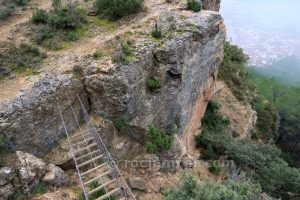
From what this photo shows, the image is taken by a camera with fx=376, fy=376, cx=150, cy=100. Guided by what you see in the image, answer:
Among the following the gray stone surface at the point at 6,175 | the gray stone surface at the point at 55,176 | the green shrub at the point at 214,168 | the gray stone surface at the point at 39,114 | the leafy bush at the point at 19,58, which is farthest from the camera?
the green shrub at the point at 214,168

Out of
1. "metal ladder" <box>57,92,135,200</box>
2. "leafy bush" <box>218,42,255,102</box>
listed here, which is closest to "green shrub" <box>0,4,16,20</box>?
"metal ladder" <box>57,92,135,200</box>

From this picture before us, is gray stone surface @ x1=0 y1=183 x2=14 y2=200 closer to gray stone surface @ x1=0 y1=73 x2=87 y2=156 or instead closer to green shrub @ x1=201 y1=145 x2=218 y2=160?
gray stone surface @ x1=0 y1=73 x2=87 y2=156

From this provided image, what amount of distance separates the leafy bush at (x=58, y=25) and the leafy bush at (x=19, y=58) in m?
0.90

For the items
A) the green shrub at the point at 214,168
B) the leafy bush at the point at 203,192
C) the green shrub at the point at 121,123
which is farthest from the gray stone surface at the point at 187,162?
the leafy bush at the point at 203,192

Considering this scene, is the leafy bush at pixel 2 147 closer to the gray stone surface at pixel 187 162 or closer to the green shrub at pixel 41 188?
the green shrub at pixel 41 188

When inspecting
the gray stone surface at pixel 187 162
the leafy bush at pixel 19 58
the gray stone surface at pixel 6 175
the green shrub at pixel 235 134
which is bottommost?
the green shrub at pixel 235 134

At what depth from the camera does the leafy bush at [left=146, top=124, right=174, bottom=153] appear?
56.6 feet

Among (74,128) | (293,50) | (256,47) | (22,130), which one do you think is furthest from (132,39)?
(293,50)

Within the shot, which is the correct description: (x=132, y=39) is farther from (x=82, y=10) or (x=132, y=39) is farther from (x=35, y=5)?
(x=35, y=5)

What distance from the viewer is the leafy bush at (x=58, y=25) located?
703 inches

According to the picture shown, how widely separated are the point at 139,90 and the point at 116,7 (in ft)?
17.5

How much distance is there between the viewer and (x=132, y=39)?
1783cm

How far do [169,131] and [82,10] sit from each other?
7.79 meters

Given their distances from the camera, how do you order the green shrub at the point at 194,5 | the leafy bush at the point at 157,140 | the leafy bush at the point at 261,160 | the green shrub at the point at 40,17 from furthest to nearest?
the leafy bush at the point at 261,160 → the green shrub at the point at 194,5 → the green shrub at the point at 40,17 → the leafy bush at the point at 157,140
